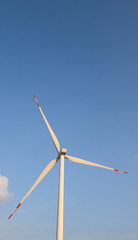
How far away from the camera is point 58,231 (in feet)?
105

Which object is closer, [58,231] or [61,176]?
[58,231]

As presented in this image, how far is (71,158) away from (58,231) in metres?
12.7

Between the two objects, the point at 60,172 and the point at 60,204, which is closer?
the point at 60,204

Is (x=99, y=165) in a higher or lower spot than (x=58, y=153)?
higher

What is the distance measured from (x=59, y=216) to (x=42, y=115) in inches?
777

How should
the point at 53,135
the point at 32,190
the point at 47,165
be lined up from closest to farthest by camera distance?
the point at 32,190
the point at 47,165
the point at 53,135

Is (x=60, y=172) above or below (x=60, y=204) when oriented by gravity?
above

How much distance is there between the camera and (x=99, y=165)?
138 feet

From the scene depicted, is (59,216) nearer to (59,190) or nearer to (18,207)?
(59,190)

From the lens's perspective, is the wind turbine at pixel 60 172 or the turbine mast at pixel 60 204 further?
the wind turbine at pixel 60 172

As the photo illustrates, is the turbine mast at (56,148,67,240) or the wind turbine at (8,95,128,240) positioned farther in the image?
the wind turbine at (8,95,128,240)

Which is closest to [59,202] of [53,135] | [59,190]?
[59,190]

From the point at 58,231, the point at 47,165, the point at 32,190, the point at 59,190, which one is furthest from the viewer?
the point at 47,165

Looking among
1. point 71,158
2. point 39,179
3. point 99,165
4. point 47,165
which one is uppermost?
point 99,165
